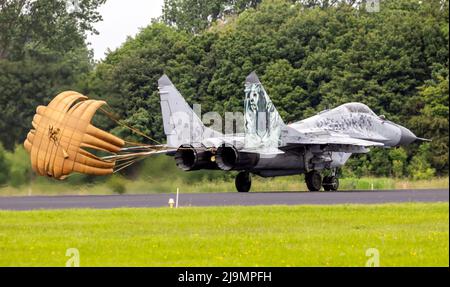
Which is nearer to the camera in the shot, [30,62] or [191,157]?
[30,62]

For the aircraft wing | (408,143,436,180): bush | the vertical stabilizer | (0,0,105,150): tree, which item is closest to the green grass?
(408,143,436,180): bush

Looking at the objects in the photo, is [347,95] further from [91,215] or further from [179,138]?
[91,215]

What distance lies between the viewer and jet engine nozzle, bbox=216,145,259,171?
34.8 metres

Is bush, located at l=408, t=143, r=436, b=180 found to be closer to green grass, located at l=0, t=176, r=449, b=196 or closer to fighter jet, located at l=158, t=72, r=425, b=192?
green grass, located at l=0, t=176, r=449, b=196

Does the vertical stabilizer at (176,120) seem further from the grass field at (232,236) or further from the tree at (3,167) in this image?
the grass field at (232,236)

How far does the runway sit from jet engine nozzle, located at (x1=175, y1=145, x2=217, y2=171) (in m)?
1.37

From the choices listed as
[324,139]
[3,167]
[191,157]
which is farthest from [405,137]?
[3,167]

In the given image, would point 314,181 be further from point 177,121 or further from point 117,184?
point 117,184

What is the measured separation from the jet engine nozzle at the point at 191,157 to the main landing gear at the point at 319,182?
170 inches

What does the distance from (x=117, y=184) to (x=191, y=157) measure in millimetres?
2607

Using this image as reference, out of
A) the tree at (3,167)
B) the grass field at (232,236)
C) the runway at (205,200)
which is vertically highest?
the tree at (3,167)

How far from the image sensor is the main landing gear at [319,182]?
3756 centimetres

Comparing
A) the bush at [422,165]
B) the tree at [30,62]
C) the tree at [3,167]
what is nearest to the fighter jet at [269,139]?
the tree at [30,62]

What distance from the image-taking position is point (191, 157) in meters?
34.9
